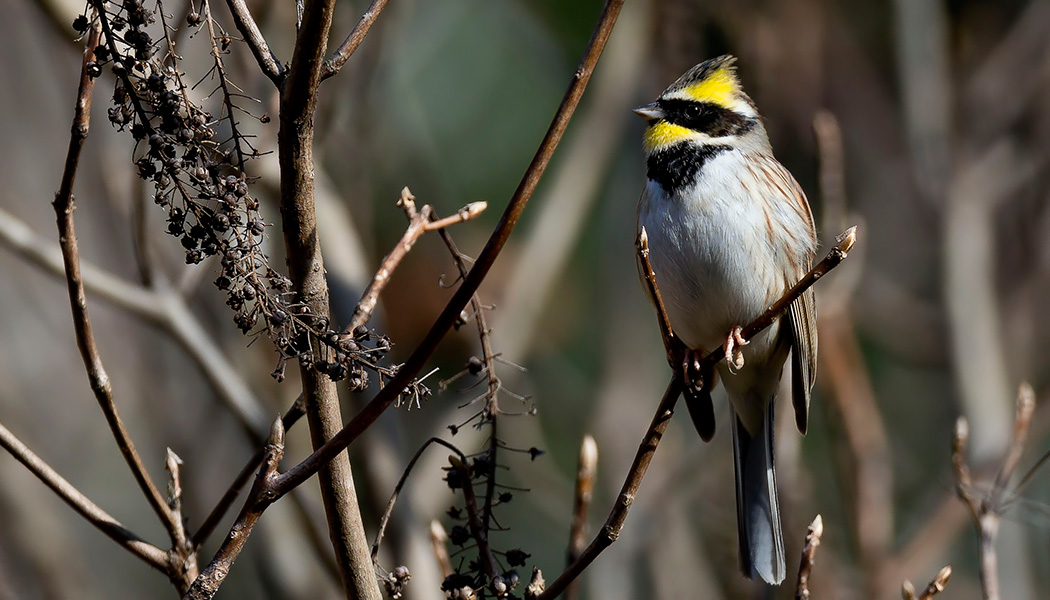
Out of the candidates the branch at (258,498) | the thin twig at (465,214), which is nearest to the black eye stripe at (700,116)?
the thin twig at (465,214)

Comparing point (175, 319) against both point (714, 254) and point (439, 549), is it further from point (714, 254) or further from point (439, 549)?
point (714, 254)

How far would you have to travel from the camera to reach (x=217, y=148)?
1390 mm

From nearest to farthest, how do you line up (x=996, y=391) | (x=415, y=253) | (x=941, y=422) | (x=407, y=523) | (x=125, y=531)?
(x=125, y=531), (x=407, y=523), (x=996, y=391), (x=415, y=253), (x=941, y=422)

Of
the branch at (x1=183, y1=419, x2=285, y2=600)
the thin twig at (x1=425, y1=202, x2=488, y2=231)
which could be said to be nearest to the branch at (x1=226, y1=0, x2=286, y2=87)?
the thin twig at (x1=425, y1=202, x2=488, y2=231)

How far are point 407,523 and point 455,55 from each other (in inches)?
171

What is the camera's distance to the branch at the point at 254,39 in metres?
1.45

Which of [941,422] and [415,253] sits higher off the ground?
[941,422]

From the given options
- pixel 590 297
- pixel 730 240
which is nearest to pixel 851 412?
pixel 730 240

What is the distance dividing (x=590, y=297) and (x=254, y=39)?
5309 millimetres

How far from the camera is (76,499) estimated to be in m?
1.56

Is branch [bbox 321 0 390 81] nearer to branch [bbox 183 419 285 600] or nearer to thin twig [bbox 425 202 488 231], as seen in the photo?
thin twig [bbox 425 202 488 231]

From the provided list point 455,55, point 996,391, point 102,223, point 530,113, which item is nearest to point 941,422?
point 996,391

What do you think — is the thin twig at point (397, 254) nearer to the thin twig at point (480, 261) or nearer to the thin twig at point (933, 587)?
the thin twig at point (480, 261)

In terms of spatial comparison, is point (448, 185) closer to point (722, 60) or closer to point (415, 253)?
point (415, 253)
